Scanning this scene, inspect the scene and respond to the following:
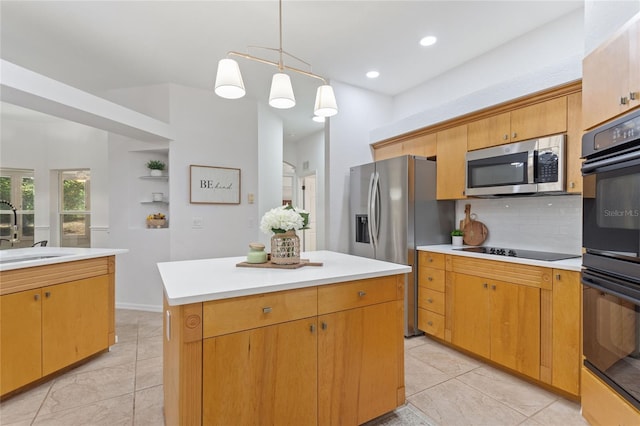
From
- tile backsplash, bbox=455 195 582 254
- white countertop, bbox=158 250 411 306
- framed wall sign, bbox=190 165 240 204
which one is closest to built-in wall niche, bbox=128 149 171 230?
framed wall sign, bbox=190 165 240 204

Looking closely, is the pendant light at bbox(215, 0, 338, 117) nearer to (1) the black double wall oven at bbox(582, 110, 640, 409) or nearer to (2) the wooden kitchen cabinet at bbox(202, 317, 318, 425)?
(2) the wooden kitchen cabinet at bbox(202, 317, 318, 425)

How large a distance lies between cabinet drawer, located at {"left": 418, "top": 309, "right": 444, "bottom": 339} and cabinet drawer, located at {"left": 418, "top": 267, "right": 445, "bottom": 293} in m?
0.25

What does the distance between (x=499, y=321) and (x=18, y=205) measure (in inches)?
280

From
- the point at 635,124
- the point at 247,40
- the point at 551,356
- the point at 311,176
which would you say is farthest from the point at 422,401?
the point at 311,176

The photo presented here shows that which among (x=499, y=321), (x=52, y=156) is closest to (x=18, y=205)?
(x=52, y=156)

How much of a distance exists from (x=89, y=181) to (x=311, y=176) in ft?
12.7

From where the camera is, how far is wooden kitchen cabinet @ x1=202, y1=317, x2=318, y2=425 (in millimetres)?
1287

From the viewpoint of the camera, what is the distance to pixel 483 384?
2.22 meters

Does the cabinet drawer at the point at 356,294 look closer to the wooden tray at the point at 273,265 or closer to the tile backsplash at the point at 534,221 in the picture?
the wooden tray at the point at 273,265

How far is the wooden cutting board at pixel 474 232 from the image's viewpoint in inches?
120

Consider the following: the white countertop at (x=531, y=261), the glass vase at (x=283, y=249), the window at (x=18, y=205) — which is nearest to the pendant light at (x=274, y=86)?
the glass vase at (x=283, y=249)

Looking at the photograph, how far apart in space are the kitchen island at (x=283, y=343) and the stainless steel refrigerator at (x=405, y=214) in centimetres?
127

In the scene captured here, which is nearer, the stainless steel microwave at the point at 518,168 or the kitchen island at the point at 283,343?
the kitchen island at the point at 283,343

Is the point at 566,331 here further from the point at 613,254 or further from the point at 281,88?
the point at 281,88
